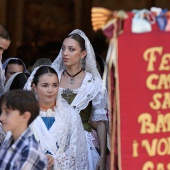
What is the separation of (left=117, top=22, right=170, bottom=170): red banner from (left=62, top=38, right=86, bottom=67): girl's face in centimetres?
148

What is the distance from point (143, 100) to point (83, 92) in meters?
1.46

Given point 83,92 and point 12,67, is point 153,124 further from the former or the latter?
point 12,67

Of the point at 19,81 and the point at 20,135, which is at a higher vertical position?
the point at 19,81

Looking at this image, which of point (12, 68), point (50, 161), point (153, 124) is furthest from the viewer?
point (12, 68)

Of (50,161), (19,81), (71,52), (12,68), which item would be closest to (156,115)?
(50,161)

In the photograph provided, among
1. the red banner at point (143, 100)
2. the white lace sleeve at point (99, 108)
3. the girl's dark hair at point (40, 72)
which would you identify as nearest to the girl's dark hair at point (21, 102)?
the red banner at point (143, 100)

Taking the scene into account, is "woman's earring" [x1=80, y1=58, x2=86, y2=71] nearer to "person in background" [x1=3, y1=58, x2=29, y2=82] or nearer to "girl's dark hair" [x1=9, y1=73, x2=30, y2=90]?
"girl's dark hair" [x1=9, y1=73, x2=30, y2=90]

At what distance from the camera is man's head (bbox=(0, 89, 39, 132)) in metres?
4.37

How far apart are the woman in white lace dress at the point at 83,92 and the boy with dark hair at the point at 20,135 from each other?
1379mm

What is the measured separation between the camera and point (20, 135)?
4.38m

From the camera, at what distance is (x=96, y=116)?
19.2ft

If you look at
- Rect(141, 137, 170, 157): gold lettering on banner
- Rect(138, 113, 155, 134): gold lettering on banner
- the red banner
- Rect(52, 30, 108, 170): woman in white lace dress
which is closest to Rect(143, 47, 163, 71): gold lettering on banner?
the red banner

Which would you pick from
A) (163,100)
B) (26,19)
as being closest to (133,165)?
(163,100)

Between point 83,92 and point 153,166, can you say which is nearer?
point 153,166
